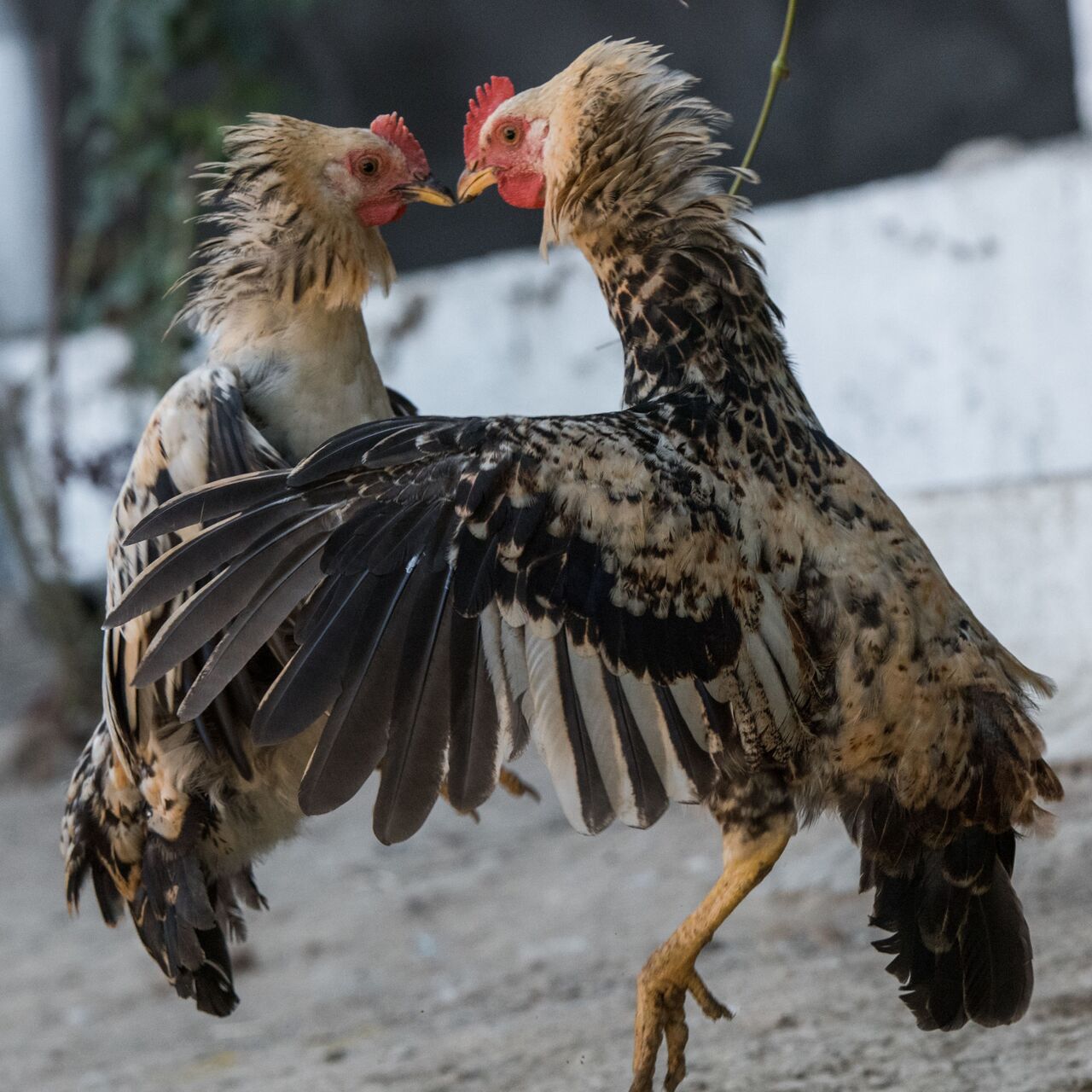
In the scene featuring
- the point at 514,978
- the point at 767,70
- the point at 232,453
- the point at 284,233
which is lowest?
the point at 514,978

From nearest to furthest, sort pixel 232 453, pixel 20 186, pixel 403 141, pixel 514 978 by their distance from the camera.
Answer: pixel 232 453 → pixel 403 141 → pixel 514 978 → pixel 20 186

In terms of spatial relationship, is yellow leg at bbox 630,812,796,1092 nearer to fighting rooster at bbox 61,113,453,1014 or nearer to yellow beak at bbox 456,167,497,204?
fighting rooster at bbox 61,113,453,1014

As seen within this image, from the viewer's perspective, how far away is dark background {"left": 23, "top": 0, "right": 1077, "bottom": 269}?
5.25 m

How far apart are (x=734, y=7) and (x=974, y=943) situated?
426cm

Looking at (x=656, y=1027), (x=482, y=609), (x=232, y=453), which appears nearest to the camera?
(x=482, y=609)

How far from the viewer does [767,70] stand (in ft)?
18.6

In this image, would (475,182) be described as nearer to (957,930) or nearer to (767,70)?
(957,930)

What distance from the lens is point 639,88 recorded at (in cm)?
246

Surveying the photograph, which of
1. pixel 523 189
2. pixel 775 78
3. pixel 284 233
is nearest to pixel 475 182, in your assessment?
pixel 523 189

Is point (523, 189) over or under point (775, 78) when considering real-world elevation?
under

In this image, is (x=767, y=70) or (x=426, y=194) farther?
(x=767, y=70)

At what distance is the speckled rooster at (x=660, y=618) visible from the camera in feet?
6.70

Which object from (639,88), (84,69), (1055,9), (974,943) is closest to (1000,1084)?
(974,943)

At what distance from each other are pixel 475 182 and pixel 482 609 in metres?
1.08
